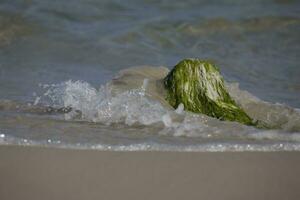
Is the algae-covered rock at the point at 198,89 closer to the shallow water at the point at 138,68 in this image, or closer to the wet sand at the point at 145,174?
the shallow water at the point at 138,68

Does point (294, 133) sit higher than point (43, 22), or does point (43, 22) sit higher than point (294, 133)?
point (43, 22)

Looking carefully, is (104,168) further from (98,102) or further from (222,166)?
(98,102)

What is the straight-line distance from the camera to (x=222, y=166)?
3.28m

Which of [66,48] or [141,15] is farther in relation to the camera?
[141,15]

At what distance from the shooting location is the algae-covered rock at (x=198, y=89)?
4.43 m

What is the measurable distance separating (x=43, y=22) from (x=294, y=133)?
4.51 meters

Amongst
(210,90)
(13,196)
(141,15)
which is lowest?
(13,196)

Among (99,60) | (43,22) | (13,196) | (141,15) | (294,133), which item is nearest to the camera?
(13,196)

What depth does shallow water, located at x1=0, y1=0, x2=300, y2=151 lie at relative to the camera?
12.5 feet

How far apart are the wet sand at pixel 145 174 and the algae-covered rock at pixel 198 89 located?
100cm

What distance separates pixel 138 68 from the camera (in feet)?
16.7

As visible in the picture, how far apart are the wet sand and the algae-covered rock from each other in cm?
100

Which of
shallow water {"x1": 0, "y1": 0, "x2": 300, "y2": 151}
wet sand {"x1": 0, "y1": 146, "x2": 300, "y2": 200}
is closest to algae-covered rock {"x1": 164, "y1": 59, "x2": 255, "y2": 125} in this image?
shallow water {"x1": 0, "y1": 0, "x2": 300, "y2": 151}

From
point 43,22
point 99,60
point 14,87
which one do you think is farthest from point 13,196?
point 43,22
